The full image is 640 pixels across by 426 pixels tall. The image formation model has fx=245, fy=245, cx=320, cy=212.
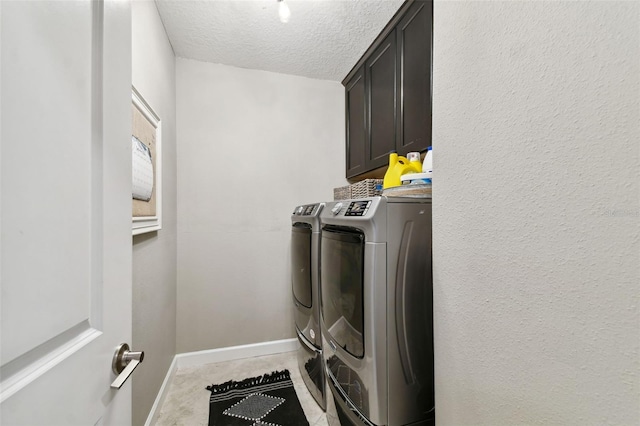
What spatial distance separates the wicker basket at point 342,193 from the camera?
218 cm

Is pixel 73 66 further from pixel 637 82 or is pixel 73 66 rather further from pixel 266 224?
pixel 266 224

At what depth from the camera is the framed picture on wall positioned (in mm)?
1203

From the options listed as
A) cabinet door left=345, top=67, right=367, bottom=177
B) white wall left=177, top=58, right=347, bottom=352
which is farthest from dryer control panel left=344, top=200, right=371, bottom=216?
white wall left=177, top=58, right=347, bottom=352

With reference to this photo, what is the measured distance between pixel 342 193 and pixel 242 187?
928mm

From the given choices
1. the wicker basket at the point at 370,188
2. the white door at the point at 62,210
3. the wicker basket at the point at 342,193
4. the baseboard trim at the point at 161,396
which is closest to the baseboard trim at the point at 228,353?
the baseboard trim at the point at 161,396

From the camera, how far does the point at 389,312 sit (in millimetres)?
976

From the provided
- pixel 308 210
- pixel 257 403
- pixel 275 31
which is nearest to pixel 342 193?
pixel 308 210

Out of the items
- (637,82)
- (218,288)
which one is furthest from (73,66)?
(218,288)

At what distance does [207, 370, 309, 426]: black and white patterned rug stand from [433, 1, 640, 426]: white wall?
3.82 ft

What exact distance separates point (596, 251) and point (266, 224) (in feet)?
7.03

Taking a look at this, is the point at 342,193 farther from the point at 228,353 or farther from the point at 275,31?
the point at 228,353

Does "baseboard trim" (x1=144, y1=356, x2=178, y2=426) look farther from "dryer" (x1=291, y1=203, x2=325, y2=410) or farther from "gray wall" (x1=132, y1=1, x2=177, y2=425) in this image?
"dryer" (x1=291, y1=203, x2=325, y2=410)

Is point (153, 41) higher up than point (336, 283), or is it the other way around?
point (153, 41)

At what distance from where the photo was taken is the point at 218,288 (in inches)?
86.5
